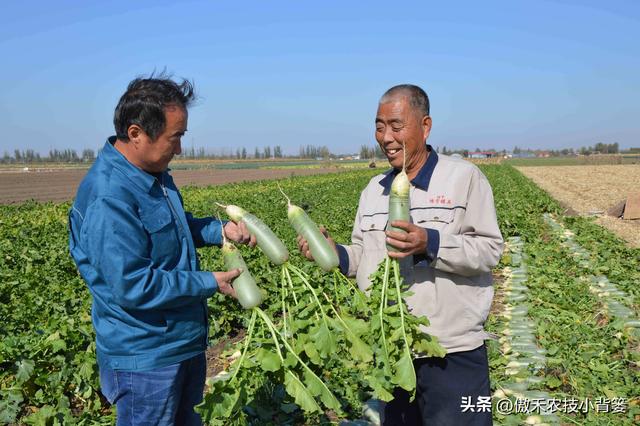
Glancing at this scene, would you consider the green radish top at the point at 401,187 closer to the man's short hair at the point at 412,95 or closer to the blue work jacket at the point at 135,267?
the man's short hair at the point at 412,95

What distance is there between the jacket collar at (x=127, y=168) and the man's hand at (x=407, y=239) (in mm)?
1114

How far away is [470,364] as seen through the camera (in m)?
2.62

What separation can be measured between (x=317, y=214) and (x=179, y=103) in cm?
1196

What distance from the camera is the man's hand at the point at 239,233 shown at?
281 centimetres

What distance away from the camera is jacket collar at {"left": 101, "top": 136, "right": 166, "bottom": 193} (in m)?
2.31

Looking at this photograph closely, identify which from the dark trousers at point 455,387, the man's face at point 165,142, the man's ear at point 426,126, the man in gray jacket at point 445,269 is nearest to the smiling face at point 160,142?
the man's face at point 165,142

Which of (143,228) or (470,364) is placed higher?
(143,228)

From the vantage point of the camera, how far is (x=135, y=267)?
217 centimetres

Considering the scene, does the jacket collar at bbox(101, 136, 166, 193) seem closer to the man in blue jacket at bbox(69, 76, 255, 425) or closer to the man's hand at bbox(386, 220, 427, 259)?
the man in blue jacket at bbox(69, 76, 255, 425)

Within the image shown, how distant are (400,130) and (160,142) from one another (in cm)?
114

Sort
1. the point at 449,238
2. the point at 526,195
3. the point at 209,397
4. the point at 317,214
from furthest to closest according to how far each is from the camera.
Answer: the point at 526,195 → the point at 317,214 → the point at 449,238 → the point at 209,397

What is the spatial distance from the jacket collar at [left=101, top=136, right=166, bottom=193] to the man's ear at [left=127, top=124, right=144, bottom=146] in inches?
3.5

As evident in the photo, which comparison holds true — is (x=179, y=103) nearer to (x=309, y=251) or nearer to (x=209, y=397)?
(x=309, y=251)

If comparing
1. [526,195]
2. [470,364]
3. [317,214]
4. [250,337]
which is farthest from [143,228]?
[526,195]
